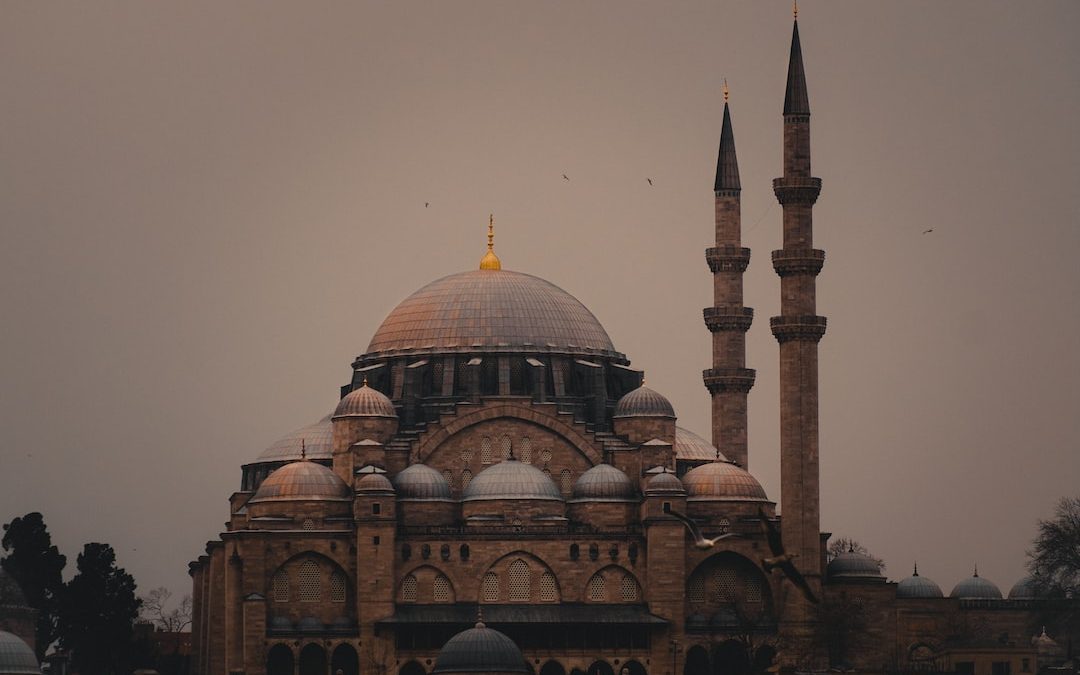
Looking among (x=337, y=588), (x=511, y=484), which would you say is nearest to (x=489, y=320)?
(x=511, y=484)

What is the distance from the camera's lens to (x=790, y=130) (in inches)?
3477

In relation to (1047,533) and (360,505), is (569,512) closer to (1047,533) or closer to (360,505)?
(360,505)

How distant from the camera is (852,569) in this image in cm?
8712

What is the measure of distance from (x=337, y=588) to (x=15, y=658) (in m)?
9.61

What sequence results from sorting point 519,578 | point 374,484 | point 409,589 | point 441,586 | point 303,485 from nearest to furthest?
1. point 374,484
2. point 409,589
3. point 441,586
4. point 519,578
5. point 303,485

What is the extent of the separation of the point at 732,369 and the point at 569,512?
10.1 metres

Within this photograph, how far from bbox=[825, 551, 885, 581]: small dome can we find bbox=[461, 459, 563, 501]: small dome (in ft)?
28.5

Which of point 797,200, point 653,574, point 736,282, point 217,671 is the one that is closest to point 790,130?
point 797,200

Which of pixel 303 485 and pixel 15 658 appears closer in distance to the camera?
pixel 15 658

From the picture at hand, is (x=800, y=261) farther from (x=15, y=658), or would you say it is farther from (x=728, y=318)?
(x=15, y=658)

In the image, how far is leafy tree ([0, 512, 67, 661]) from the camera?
9531cm

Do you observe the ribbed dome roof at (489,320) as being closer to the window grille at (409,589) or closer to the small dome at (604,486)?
the small dome at (604,486)

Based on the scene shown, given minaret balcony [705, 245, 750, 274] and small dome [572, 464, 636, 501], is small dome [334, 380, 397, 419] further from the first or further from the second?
minaret balcony [705, 245, 750, 274]

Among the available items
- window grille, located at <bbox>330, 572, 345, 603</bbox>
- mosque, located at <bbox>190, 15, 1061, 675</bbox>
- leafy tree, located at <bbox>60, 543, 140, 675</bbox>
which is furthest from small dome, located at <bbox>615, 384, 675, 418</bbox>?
leafy tree, located at <bbox>60, 543, 140, 675</bbox>
